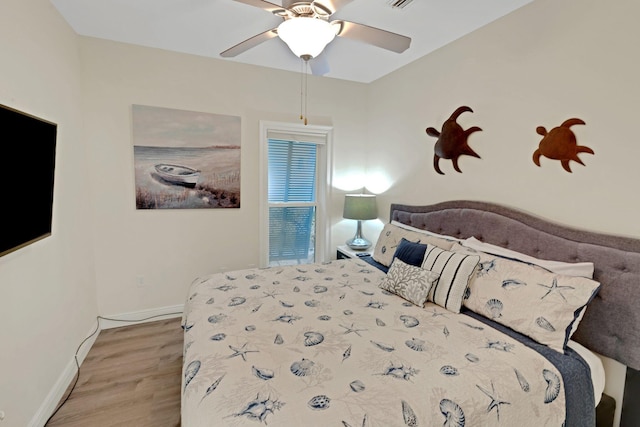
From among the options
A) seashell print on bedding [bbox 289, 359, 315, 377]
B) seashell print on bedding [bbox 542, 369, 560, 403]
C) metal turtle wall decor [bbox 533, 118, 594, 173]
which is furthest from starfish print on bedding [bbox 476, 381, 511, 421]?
metal turtle wall decor [bbox 533, 118, 594, 173]

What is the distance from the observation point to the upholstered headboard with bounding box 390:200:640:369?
151 centimetres

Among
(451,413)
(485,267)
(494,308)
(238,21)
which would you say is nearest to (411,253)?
(485,267)

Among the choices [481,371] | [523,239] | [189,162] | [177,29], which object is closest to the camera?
[481,371]

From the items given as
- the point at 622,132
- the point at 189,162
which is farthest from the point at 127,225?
the point at 622,132

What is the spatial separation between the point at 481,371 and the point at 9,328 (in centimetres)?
231

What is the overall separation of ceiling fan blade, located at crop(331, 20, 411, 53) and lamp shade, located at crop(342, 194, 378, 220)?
71.3 inches

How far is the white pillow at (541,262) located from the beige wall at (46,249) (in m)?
2.73

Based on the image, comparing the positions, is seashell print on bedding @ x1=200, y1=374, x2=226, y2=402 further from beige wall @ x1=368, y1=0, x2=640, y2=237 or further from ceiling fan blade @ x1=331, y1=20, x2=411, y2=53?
beige wall @ x1=368, y1=0, x2=640, y2=237

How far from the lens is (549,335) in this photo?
5.01 feet

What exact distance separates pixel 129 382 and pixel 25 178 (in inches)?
61.4

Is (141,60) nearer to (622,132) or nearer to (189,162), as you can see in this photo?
(189,162)

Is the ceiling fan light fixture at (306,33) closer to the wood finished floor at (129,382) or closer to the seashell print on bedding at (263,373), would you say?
the seashell print on bedding at (263,373)

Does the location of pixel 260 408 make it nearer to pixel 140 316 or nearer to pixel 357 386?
pixel 357 386

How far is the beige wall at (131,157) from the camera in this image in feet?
9.02
